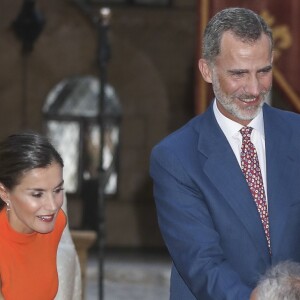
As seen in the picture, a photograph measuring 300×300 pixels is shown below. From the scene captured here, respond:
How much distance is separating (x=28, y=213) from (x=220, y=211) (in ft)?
2.17

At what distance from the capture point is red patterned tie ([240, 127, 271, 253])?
417 centimetres

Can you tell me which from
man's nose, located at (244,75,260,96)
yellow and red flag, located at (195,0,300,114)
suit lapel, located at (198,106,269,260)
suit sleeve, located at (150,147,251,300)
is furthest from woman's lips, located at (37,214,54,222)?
yellow and red flag, located at (195,0,300,114)

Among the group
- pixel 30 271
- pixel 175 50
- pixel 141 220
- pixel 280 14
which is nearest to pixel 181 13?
pixel 175 50

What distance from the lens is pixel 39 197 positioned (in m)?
4.24

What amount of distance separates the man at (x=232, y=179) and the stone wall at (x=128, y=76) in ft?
60.9

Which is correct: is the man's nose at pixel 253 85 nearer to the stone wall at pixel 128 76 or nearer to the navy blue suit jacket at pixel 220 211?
the navy blue suit jacket at pixel 220 211

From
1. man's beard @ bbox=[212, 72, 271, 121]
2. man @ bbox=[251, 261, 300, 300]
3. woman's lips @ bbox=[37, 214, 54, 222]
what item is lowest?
man @ bbox=[251, 261, 300, 300]

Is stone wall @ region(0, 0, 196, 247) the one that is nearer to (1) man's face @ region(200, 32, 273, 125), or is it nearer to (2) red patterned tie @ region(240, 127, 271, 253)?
(2) red patterned tie @ region(240, 127, 271, 253)

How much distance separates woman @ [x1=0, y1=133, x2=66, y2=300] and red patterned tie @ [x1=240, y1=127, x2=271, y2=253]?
0.64m

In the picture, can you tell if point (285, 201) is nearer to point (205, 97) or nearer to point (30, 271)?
point (30, 271)

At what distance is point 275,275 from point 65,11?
766 inches

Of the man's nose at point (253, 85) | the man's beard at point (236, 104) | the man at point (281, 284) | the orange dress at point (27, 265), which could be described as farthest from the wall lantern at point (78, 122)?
the man at point (281, 284)

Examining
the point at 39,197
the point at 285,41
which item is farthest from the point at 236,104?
the point at 285,41

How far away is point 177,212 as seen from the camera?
416cm
